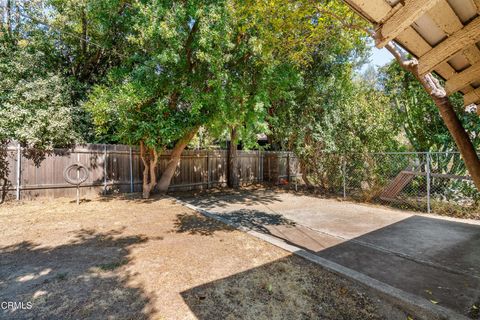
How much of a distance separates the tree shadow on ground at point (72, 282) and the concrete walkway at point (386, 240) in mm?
2739

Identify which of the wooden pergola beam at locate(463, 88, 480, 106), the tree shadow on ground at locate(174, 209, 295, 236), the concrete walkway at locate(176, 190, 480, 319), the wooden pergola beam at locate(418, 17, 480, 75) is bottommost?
the concrete walkway at locate(176, 190, 480, 319)

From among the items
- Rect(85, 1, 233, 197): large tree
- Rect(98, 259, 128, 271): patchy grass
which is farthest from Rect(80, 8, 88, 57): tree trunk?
Rect(98, 259, 128, 271): patchy grass

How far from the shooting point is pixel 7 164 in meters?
7.12

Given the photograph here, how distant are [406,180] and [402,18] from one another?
7678 mm

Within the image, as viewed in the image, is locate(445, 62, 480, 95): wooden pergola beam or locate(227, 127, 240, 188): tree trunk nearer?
locate(445, 62, 480, 95): wooden pergola beam

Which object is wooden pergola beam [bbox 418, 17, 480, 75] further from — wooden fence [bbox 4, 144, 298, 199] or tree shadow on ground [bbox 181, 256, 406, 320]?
wooden fence [bbox 4, 144, 298, 199]

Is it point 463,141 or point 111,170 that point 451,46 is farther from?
point 111,170

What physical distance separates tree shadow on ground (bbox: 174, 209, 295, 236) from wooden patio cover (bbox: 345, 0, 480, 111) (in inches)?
158

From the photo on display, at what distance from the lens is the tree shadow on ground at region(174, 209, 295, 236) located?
5.17 metres

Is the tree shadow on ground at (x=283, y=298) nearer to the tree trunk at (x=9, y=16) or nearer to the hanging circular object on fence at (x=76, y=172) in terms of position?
the hanging circular object on fence at (x=76, y=172)

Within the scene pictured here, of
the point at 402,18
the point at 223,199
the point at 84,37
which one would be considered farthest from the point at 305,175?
the point at 84,37

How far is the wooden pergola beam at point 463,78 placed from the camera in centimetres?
216

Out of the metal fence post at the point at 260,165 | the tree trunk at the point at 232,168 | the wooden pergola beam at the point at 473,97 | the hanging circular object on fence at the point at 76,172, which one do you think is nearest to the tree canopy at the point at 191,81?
the hanging circular object on fence at the point at 76,172

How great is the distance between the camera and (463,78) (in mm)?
2229
